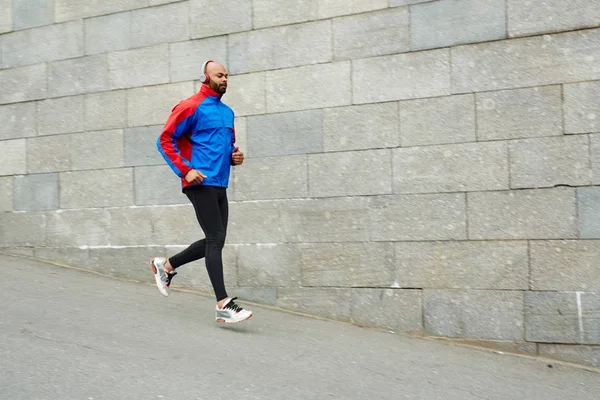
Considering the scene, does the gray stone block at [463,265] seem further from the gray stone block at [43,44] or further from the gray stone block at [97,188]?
the gray stone block at [43,44]

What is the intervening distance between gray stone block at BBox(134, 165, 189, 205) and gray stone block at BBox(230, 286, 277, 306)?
37.8 inches

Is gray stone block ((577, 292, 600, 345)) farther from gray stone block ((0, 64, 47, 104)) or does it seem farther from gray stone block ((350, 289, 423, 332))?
gray stone block ((0, 64, 47, 104))

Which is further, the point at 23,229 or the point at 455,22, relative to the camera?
the point at 23,229

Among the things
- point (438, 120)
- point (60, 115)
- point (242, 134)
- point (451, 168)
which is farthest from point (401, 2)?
point (60, 115)

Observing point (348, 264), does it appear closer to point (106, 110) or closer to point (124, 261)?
point (124, 261)

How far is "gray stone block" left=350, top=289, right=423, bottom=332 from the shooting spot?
611 cm

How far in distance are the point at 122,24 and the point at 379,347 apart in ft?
12.7

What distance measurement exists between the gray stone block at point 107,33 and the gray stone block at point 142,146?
2.65ft

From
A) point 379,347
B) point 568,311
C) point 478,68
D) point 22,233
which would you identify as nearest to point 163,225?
point 22,233

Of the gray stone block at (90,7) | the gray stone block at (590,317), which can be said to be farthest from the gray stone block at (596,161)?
the gray stone block at (90,7)

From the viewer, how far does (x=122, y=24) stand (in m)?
7.43

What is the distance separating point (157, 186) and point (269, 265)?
132cm

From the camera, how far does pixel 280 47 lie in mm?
6723

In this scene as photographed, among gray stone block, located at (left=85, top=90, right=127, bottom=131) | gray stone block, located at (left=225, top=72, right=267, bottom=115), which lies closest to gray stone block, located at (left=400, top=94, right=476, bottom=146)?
gray stone block, located at (left=225, top=72, right=267, bottom=115)
